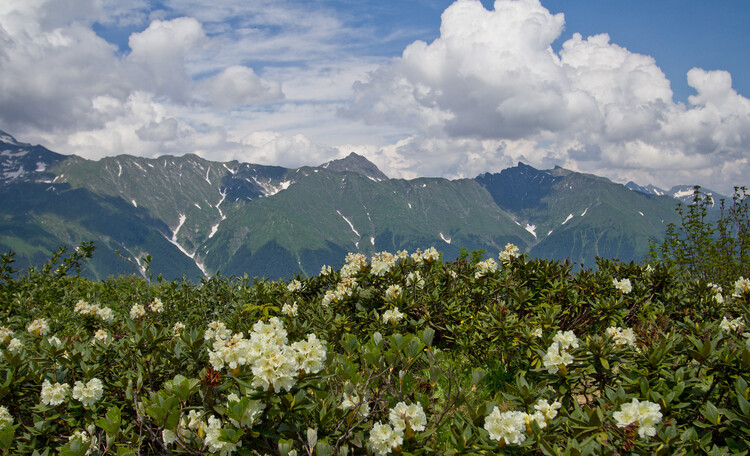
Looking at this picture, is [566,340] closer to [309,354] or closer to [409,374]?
[409,374]

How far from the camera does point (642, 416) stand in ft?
8.67

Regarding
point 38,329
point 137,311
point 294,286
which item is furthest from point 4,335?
point 294,286

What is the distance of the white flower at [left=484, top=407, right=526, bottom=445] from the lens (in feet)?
8.65

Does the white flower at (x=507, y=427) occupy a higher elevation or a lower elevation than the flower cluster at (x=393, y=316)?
higher

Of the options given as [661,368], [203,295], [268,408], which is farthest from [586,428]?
[203,295]

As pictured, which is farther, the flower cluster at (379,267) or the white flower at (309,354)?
the flower cluster at (379,267)

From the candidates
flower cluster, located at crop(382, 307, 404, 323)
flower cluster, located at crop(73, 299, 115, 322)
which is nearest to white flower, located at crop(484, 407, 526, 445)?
flower cluster, located at crop(382, 307, 404, 323)

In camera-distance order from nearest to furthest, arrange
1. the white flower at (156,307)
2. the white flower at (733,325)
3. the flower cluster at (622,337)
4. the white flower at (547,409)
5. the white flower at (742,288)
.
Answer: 1. the white flower at (547,409)
2. the flower cluster at (622,337)
3. the white flower at (733,325)
4. the white flower at (742,288)
5. the white flower at (156,307)

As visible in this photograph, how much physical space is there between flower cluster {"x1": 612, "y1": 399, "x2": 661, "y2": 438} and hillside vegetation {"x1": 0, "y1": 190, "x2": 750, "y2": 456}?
13 millimetres

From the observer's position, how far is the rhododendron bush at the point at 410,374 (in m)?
2.70

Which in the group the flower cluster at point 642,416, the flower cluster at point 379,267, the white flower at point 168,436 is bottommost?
the white flower at point 168,436

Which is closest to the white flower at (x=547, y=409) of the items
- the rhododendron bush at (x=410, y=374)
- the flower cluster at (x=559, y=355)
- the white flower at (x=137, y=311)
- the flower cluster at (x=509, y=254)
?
the rhododendron bush at (x=410, y=374)

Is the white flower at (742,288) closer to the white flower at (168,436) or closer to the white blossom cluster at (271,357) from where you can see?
the white blossom cluster at (271,357)

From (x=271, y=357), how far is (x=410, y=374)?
4.59ft
